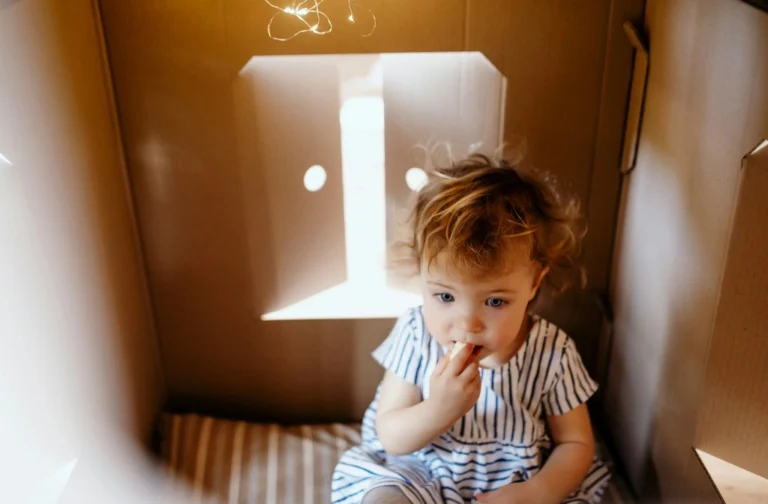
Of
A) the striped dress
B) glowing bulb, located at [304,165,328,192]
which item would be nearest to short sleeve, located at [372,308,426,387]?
the striped dress

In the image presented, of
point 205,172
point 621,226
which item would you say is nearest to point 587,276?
point 621,226

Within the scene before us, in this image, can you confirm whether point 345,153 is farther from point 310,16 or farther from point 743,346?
point 743,346

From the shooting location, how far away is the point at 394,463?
37.0 inches

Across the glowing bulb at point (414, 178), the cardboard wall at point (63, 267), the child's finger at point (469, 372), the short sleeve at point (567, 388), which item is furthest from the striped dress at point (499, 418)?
the cardboard wall at point (63, 267)

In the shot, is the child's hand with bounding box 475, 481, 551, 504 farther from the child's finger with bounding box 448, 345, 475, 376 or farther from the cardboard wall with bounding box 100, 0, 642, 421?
the cardboard wall with bounding box 100, 0, 642, 421

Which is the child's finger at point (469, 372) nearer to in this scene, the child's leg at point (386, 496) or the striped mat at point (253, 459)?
the child's leg at point (386, 496)

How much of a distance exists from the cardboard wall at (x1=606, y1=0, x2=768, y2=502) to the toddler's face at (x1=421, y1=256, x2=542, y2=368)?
18 centimetres

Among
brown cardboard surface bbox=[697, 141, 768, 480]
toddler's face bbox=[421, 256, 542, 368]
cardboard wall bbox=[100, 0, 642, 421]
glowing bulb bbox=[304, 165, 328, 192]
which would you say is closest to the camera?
brown cardboard surface bbox=[697, 141, 768, 480]

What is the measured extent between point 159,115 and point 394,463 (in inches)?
21.2

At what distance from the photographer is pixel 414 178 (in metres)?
1.02

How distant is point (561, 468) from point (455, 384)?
7.6 inches

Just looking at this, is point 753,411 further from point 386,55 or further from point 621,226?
point 386,55

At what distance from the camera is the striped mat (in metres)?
0.99

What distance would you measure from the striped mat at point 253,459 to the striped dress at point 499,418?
0.10 m
